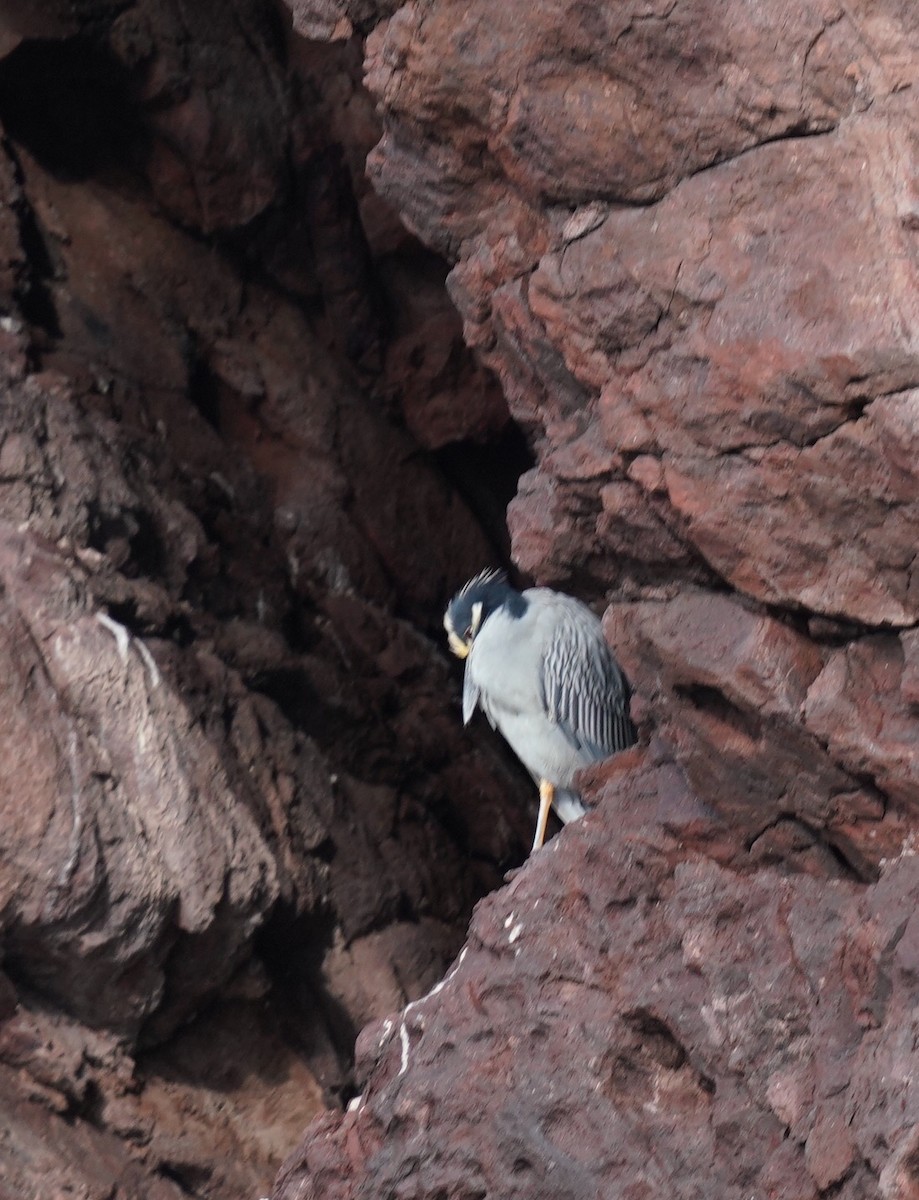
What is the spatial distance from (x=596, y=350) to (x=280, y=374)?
3880 mm

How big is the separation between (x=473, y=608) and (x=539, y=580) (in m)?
0.84

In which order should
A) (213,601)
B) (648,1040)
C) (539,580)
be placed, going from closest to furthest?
(648,1040)
(539,580)
(213,601)

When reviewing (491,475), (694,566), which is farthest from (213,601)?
(694,566)

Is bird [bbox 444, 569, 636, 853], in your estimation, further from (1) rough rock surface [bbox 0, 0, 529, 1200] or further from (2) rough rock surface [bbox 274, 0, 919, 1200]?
(1) rough rock surface [bbox 0, 0, 529, 1200]

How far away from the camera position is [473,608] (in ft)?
16.9

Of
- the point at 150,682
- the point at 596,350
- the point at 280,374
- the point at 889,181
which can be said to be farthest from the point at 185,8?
the point at 889,181

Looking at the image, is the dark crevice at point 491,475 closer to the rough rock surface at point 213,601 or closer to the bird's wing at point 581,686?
the rough rock surface at point 213,601

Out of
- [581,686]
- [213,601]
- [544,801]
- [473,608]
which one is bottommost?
[544,801]

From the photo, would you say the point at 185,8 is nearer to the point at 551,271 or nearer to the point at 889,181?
the point at 551,271

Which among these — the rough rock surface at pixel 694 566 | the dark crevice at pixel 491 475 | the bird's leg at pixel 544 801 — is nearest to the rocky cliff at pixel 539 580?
the rough rock surface at pixel 694 566

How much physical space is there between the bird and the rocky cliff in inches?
26.6

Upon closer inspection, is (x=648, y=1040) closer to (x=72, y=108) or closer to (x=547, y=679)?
(x=547, y=679)

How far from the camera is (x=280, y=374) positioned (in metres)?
7.23

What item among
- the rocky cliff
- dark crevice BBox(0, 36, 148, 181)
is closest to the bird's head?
the rocky cliff
